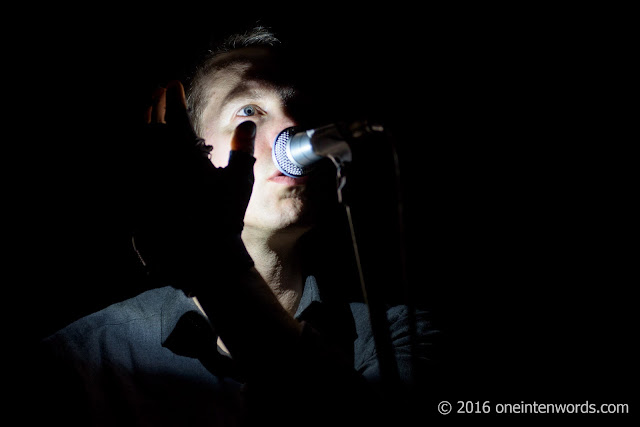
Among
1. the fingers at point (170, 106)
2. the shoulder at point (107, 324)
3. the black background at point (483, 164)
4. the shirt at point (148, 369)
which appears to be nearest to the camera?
the fingers at point (170, 106)

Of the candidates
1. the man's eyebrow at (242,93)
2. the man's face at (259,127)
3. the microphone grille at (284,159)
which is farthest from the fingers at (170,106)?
the man's eyebrow at (242,93)

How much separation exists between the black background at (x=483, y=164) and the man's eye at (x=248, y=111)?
63 cm

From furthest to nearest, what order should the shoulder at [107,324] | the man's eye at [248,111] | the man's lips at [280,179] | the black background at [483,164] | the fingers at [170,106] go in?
the black background at [483,164], the man's eye at [248,111], the man's lips at [280,179], the shoulder at [107,324], the fingers at [170,106]

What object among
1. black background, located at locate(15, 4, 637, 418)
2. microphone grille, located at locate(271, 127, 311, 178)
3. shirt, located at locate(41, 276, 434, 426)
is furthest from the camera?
black background, located at locate(15, 4, 637, 418)

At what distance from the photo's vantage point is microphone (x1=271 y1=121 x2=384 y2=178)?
0.93 metres

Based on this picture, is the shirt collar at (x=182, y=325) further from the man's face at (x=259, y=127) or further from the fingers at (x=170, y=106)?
the fingers at (x=170, y=106)

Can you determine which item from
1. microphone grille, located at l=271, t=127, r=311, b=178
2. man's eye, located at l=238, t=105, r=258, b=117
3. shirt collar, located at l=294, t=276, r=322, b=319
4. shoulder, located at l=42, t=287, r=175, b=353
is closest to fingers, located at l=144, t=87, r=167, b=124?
microphone grille, located at l=271, t=127, r=311, b=178

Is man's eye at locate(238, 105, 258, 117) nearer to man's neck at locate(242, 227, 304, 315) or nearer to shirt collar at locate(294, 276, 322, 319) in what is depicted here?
man's neck at locate(242, 227, 304, 315)

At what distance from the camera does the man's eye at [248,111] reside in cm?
184

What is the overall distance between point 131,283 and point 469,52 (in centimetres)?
296

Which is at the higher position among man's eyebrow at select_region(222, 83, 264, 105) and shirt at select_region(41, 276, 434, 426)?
man's eyebrow at select_region(222, 83, 264, 105)

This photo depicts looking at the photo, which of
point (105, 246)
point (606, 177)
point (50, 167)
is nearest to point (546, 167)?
point (606, 177)

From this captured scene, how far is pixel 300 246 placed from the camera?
7.00 ft

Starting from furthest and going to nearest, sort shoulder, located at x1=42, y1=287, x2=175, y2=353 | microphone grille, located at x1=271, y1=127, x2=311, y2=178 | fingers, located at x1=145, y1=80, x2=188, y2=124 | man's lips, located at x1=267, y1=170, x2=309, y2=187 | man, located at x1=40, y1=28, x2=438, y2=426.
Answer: man's lips, located at x1=267, y1=170, x2=309, y2=187, shoulder, located at x1=42, y1=287, x2=175, y2=353, microphone grille, located at x1=271, y1=127, x2=311, y2=178, fingers, located at x1=145, y1=80, x2=188, y2=124, man, located at x1=40, y1=28, x2=438, y2=426
